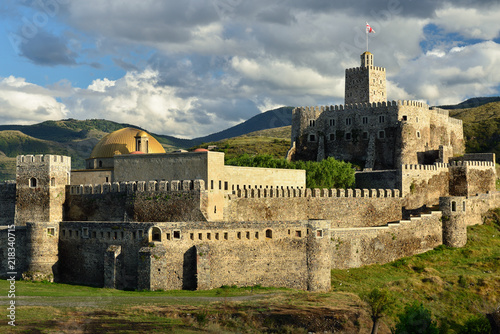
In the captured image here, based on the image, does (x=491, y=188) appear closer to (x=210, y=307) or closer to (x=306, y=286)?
(x=306, y=286)

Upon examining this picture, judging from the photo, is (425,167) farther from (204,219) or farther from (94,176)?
(94,176)

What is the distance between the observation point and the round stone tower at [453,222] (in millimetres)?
66562

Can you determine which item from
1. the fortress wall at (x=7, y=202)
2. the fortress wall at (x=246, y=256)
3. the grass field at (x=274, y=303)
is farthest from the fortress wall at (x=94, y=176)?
the fortress wall at (x=246, y=256)

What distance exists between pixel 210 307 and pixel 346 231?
60.8ft

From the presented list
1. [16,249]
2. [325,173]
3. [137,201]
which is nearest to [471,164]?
[325,173]

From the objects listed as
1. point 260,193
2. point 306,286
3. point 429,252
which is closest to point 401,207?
point 429,252

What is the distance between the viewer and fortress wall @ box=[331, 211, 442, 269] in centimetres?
5747

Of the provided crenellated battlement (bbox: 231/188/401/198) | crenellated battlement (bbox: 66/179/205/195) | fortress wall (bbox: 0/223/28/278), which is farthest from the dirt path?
crenellated battlement (bbox: 231/188/401/198)

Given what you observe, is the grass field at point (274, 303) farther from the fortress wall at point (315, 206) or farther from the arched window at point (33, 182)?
the arched window at point (33, 182)

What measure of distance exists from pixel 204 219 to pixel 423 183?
32.4 metres

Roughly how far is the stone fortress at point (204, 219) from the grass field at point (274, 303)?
209 centimetres

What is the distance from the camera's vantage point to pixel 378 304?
47.5 meters

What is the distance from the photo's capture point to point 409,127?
85.9 m

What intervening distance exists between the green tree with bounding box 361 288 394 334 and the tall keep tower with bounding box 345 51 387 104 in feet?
175
